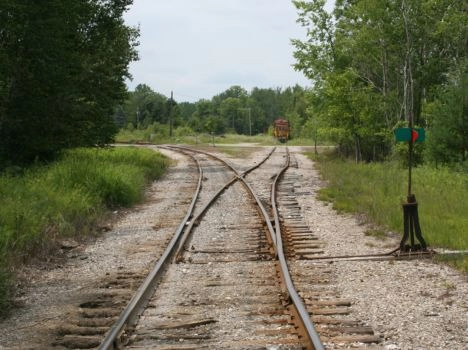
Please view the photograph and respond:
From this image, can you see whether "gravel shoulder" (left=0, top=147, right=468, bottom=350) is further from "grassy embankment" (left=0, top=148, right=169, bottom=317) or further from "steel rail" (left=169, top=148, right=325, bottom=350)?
"steel rail" (left=169, top=148, right=325, bottom=350)

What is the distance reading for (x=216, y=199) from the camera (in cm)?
1529

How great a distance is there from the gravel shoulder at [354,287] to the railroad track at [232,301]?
10.5 inches

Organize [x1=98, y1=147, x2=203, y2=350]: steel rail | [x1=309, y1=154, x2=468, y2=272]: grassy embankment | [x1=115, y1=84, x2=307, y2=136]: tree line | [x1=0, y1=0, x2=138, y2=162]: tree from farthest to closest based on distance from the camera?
1. [x1=115, y1=84, x2=307, y2=136]: tree line
2. [x1=0, y1=0, x2=138, y2=162]: tree
3. [x1=309, y1=154, x2=468, y2=272]: grassy embankment
4. [x1=98, y1=147, x2=203, y2=350]: steel rail

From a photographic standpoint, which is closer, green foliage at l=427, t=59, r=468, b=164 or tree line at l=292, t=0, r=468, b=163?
green foliage at l=427, t=59, r=468, b=164

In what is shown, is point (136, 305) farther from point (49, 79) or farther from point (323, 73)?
point (323, 73)

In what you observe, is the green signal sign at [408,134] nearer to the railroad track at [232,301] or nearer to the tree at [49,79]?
the railroad track at [232,301]

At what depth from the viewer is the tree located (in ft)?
52.9

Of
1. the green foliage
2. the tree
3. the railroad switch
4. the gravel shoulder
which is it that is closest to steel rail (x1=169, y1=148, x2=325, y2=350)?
the gravel shoulder

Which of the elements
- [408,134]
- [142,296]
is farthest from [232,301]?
[408,134]

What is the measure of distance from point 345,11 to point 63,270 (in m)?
26.7

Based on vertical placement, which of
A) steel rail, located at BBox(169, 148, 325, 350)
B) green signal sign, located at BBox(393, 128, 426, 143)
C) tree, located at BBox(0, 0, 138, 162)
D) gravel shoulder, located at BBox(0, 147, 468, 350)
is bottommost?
gravel shoulder, located at BBox(0, 147, 468, 350)

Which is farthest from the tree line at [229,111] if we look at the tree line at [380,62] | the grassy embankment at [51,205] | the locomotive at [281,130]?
the grassy embankment at [51,205]

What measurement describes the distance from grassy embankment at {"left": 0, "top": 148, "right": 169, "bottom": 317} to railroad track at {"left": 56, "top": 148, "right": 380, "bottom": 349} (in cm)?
156

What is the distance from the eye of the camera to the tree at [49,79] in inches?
635
